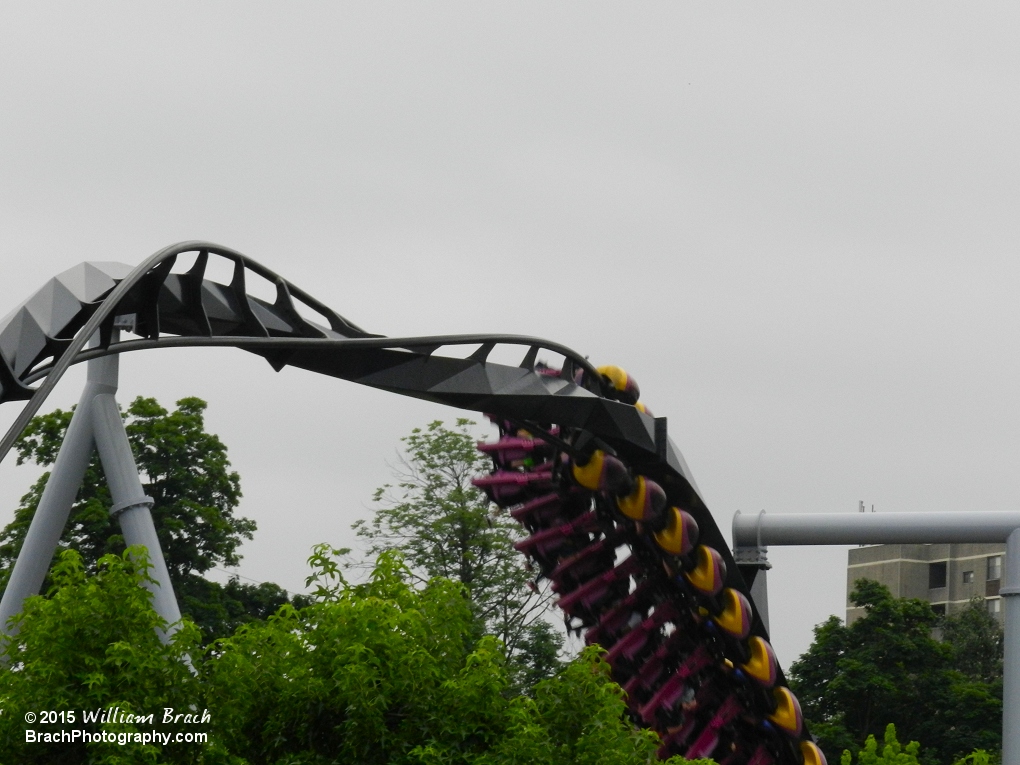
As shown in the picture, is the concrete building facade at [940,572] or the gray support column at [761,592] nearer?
the gray support column at [761,592]

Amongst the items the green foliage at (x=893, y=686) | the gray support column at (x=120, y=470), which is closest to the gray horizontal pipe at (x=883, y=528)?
the gray support column at (x=120, y=470)

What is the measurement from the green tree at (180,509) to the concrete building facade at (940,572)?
164 feet

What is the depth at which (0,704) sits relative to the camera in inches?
458

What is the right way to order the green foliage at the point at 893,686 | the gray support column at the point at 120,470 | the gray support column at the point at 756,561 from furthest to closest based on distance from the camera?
the green foliage at the point at 893,686 → the gray support column at the point at 756,561 → the gray support column at the point at 120,470

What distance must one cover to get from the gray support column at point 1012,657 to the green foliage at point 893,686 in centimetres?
2237

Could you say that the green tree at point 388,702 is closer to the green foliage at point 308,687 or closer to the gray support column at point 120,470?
the green foliage at point 308,687

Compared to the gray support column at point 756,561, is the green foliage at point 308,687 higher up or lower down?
lower down

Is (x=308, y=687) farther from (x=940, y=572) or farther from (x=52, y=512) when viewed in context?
(x=940, y=572)

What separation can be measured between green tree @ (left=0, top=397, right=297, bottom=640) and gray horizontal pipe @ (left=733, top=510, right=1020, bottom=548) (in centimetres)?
1558

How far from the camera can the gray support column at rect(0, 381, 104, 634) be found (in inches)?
533

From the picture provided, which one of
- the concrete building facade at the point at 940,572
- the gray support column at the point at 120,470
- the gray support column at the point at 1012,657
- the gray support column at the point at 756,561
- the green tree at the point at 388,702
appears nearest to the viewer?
the green tree at the point at 388,702

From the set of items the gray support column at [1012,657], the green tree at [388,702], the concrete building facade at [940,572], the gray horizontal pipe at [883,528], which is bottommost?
the green tree at [388,702]

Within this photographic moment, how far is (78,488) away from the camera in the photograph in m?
13.8

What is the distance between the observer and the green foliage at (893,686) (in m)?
41.7
